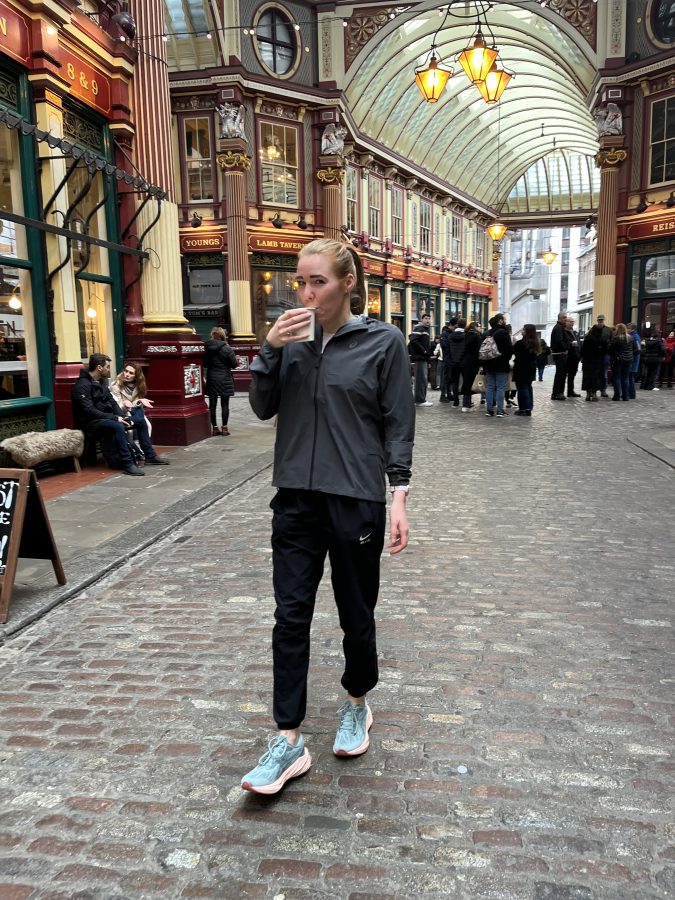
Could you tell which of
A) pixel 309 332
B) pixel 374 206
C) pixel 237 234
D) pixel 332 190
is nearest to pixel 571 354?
pixel 237 234

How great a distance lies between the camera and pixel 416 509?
6.64m

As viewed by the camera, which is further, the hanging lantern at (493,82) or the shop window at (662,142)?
the shop window at (662,142)

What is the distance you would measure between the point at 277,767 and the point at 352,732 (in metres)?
0.37

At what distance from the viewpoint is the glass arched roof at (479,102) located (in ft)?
73.7

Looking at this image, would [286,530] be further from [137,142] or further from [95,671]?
[137,142]

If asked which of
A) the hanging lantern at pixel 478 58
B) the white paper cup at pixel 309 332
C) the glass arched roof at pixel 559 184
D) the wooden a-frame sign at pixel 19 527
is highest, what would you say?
the glass arched roof at pixel 559 184

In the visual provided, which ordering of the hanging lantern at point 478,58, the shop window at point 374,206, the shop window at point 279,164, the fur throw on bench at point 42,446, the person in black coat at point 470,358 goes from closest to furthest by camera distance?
the fur throw on bench at point 42,446 → the hanging lantern at point 478,58 → the person in black coat at point 470,358 → the shop window at point 279,164 → the shop window at point 374,206

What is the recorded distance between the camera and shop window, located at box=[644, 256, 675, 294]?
20.7 m

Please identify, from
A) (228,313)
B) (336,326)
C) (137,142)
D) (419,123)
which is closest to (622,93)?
(419,123)

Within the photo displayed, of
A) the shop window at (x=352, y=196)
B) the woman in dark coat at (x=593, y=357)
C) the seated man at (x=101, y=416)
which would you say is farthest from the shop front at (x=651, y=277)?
the seated man at (x=101, y=416)

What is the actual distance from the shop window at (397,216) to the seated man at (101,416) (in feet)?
72.3

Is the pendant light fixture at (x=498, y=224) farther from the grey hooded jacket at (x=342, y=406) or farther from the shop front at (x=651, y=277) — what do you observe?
the grey hooded jacket at (x=342, y=406)

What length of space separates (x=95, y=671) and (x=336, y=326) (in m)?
2.14

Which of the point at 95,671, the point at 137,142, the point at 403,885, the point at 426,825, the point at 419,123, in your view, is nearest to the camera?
the point at 403,885
